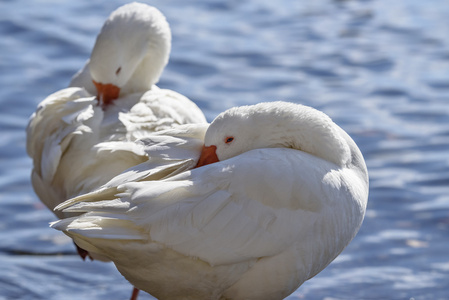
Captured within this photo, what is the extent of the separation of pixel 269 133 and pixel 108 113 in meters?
1.39

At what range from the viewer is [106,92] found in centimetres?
557

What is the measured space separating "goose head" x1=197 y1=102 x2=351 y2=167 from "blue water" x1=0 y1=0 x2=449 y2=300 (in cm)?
158

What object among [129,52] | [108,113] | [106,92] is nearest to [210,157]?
[108,113]

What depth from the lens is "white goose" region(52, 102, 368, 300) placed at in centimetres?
392

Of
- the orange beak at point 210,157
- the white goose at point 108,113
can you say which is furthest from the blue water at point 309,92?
the orange beak at point 210,157

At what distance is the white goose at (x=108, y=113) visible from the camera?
4844 millimetres

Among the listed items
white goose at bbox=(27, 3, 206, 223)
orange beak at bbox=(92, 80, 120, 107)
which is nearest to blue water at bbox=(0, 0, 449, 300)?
white goose at bbox=(27, 3, 206, 223)

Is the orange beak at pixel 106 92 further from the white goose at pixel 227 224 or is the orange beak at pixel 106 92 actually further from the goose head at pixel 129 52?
the white goose at pixel 227 224

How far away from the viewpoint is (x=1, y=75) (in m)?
8.70

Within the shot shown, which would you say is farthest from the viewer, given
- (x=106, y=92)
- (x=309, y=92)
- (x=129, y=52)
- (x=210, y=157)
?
(x=309, y=92)

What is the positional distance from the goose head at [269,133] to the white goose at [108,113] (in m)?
0.43

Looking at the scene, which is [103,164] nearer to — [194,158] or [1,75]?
[194,158]

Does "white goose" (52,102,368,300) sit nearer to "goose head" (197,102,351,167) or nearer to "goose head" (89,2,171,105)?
"goose head" (197,102,351,167)

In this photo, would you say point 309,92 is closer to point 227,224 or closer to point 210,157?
point 210,157
